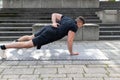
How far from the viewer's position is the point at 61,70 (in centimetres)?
605

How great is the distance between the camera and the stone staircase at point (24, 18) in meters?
12.2

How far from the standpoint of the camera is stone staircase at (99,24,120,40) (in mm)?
11713

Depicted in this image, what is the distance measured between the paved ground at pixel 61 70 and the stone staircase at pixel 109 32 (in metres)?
4.50

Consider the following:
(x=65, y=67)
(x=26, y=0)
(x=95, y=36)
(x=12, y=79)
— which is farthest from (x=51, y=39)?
(x=26, y=0)

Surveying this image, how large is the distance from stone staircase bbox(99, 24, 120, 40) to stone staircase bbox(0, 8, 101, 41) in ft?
3.30

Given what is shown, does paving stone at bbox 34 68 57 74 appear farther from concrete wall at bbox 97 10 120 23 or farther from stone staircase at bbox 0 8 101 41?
concrete wall at bbox 97 10 120 23

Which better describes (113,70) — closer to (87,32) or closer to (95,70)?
(95,70)

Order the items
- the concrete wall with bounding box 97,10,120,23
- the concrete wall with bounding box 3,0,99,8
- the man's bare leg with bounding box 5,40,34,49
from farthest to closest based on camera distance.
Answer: the concrete wall with bounding box 3,0,99,8, the concrete wall with bounding box 97,10,120,23, the man's bare leg with bounding box 5,40,34,49

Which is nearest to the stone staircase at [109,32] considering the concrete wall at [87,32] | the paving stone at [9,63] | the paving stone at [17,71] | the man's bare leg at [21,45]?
the concrete wall at [87,32]

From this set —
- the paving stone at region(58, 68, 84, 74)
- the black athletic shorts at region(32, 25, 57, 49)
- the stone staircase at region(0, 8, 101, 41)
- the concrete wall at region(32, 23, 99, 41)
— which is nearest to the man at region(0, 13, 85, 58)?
the black athletic shorts at region(32, 25, 57, 49)

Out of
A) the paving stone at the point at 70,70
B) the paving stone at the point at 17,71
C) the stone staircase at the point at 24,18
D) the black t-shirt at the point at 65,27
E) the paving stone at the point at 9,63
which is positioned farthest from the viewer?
the stone staircase at the point at 24,18

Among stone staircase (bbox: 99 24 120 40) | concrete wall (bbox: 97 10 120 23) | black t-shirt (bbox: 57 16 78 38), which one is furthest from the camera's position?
concrete wall (bbox: 97 10 120 23)

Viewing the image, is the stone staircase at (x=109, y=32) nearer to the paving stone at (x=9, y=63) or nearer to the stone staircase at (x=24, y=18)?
the stone staircase at (x=24, y=18)

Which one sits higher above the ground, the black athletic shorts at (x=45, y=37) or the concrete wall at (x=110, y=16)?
the concrete wall at (x=110, y=16)
